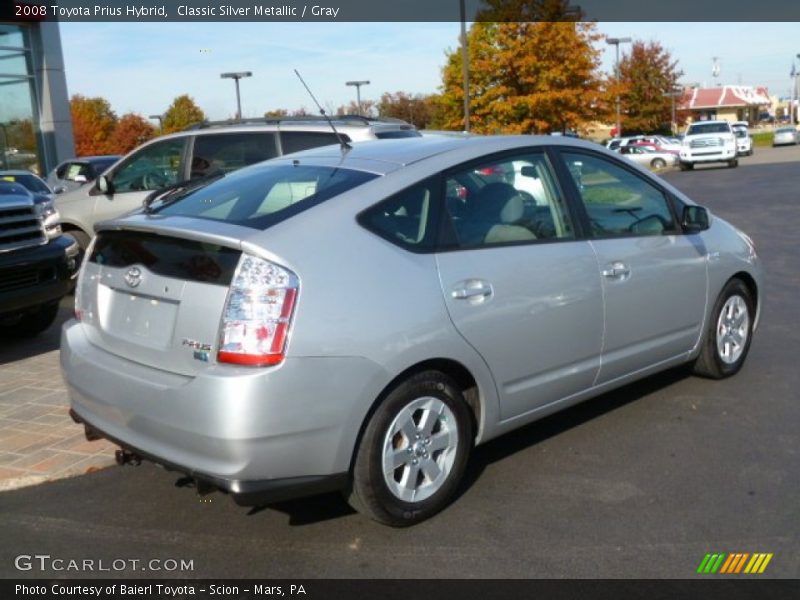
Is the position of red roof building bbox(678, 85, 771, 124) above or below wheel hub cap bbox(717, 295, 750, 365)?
above

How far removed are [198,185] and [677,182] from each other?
86.1 ft

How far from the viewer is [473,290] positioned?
382 cm

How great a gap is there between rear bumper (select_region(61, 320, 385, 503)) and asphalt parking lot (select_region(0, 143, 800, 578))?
1.37 feet

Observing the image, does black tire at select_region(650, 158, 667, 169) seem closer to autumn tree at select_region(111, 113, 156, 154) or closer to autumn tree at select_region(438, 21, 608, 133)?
autumn tree at select_region(438, 21, 608, 133)

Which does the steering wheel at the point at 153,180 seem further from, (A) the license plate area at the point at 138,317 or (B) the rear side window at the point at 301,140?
(A) the license plate area at the point at 138,317

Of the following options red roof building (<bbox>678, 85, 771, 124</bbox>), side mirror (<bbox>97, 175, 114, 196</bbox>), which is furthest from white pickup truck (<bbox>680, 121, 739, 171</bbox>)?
red roof building (<bbox>678, 85, 771, 124</bbox>)

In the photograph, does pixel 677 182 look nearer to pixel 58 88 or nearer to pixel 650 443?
pixel 58 88

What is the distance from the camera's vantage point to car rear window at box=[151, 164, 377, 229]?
11.9ft

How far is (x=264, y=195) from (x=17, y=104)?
22.9 m

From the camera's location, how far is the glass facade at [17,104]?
23.0m

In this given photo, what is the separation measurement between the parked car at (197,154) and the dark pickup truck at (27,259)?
110 centimetres

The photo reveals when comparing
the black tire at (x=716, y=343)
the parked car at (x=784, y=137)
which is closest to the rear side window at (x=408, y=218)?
the black tire at (x=716, y=343)

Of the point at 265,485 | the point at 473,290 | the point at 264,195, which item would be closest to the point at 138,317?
the point at 264,195
